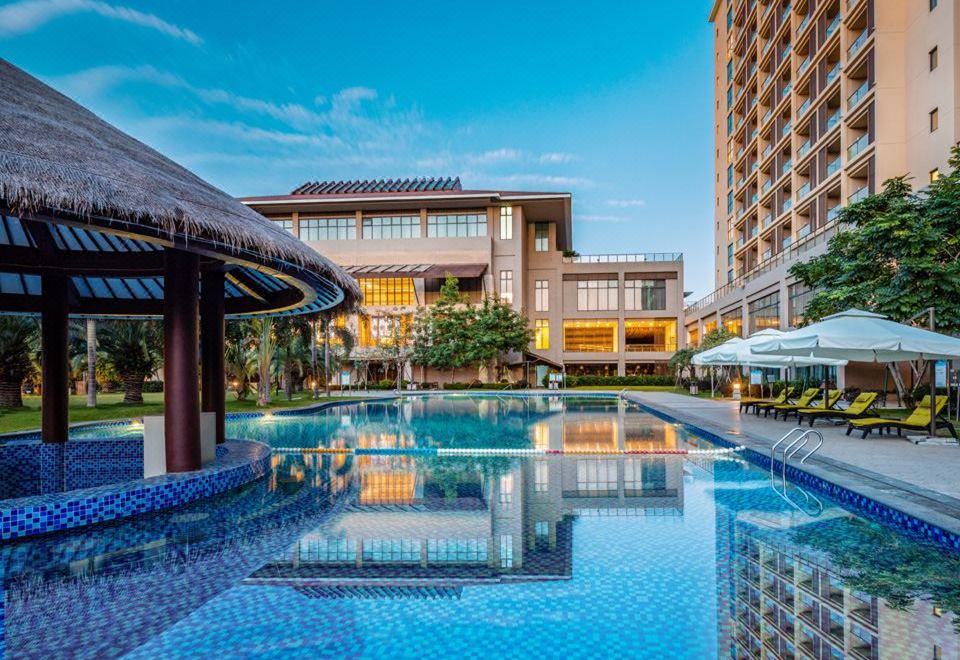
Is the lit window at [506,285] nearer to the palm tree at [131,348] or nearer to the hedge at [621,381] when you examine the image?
the hedge at [621,381]

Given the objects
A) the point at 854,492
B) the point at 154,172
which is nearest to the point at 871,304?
the point at 854,492

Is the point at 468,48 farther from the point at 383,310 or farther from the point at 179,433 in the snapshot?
the point at 179,433

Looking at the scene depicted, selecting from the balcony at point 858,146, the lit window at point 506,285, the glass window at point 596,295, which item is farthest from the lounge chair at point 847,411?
the glass window at point 596,295

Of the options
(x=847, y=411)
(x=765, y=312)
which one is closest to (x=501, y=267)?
(x=765, y=312)

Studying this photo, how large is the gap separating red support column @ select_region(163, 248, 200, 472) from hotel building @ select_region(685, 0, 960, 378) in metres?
19.2

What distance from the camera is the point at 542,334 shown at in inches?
2042

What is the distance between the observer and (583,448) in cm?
1170

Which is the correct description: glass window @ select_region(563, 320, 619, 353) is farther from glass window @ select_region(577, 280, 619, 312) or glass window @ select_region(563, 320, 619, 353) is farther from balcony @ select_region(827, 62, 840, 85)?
balcony @ select_region(827, 62, 840, 85)

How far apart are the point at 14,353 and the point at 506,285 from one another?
33.4m

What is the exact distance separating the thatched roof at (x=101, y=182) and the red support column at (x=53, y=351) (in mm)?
2723

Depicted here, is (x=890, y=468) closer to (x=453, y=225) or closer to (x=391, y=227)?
(x=453, y=225)

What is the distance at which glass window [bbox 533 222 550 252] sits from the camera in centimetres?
5250

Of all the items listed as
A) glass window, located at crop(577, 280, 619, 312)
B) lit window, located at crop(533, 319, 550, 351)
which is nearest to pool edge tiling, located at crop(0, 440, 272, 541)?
lit window, located at crop(533, 319, 550, 351)

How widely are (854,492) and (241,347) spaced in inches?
957
